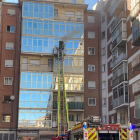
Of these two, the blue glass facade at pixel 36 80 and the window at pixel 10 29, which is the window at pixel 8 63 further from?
the window at pixel 10 29

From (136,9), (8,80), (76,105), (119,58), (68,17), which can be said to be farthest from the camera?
(68,17)

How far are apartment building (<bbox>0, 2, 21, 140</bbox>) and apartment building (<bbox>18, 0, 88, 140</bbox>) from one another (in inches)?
49.0

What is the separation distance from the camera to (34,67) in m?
39.4

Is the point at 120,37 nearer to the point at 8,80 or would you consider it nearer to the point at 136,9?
the point at 136,9

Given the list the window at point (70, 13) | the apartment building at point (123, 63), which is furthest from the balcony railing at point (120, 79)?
the window at point (70, 13)

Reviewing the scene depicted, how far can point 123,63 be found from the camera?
109 ft

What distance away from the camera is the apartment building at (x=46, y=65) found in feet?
122

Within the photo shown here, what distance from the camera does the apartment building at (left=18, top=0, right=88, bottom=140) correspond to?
122ft

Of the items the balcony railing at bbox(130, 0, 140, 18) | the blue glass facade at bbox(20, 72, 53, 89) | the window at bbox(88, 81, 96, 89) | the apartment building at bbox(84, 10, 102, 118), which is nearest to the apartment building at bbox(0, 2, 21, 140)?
the blue glass facade at bbox(20, 72, 53, 89)

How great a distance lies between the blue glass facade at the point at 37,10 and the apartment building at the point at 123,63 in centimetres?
843

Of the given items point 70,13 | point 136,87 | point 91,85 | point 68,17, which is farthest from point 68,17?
point 136,87

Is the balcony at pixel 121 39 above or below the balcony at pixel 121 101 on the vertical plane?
above

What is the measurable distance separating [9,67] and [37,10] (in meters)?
8.97

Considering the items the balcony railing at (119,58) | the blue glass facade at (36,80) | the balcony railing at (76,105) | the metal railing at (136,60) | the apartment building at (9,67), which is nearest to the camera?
the metal railing at (136,60)
